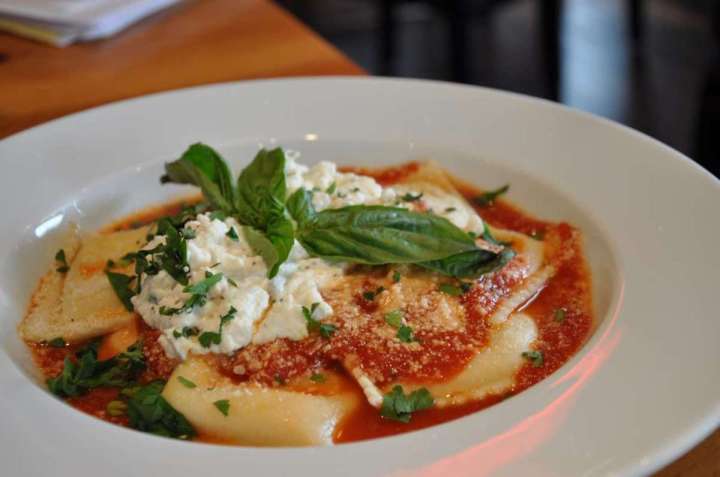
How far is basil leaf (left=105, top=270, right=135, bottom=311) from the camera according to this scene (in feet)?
6.41

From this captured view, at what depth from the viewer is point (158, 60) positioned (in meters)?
3.08

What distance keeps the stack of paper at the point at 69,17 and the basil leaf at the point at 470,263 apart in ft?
6.64

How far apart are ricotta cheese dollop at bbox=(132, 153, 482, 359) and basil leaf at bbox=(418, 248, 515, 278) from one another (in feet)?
0.75

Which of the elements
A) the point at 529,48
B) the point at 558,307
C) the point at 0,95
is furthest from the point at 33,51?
the point at 529,48

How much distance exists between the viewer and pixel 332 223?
191 cm

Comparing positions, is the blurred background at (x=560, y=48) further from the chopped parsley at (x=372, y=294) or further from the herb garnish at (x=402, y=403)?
the herb garnish at (x=402, y=403)

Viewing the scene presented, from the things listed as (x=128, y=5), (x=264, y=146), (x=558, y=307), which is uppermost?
(x=128, y=5)

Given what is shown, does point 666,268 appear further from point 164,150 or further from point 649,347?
point 164,150

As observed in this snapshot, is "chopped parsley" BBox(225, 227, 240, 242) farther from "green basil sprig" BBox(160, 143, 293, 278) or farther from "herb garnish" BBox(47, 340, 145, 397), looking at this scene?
"herb garnish" BBox(47, 340, 145, 397)

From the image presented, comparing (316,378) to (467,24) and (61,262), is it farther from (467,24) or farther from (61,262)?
(467,24)

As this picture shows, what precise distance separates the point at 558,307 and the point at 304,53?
154 centimetres

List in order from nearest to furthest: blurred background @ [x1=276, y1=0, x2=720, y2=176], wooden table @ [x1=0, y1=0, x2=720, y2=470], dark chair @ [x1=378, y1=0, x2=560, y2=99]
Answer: wooden table @ [x1=0, y1=0, x2=720, y2=470] → dark chair @ [x1=378, y1=0, x2=560, y2=99] → blurred background @ [x1=276, y1=0, x2=720, y2=176]

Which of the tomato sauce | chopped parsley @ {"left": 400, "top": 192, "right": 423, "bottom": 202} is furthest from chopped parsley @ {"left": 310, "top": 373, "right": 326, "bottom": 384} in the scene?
chopped parsley @ {"left": 400, "top": 192, "right": 423, "bottom": 202}

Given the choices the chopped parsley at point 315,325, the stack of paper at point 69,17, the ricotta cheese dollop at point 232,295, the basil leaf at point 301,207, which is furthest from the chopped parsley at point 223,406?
the stack of paper at point 69,17
